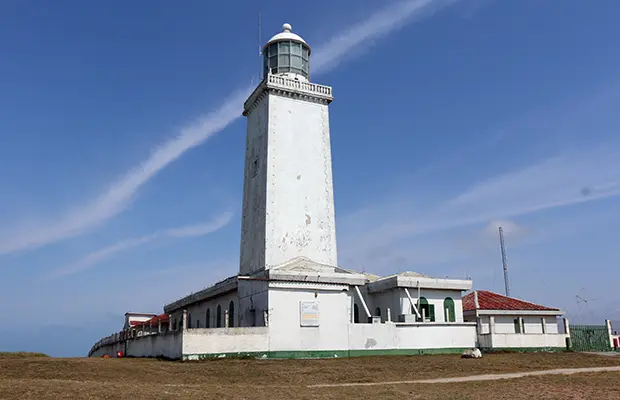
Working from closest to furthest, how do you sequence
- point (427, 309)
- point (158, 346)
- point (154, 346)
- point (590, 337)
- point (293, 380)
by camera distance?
point (293, 380) < point (158, 346) < point (154, 346) < point (427, 309) < point (590, 337)

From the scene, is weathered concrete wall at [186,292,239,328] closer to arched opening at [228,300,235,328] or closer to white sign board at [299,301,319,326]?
arched opening at [228,300,235,328]

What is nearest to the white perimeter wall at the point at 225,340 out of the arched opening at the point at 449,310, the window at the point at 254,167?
the window at the point at 254,167

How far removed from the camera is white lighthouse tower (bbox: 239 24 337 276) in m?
32.8

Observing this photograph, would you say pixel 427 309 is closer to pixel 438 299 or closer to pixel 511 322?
pixel 438 299

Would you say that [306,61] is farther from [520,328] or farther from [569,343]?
[569,343]

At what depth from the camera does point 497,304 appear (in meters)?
36.1

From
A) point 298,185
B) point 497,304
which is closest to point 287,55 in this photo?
point 298,185

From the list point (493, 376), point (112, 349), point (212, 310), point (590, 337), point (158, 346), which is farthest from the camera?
point (112, 349)

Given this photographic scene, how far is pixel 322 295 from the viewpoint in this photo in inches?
1101

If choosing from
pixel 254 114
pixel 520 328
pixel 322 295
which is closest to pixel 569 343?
pixel 520 328

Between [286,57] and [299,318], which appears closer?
[299,318]

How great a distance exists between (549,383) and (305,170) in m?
20.3

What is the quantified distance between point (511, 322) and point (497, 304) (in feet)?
A: 4.73

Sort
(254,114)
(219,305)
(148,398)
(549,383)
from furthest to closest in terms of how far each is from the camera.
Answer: (254,114) → (219,305) → (549,383) → (148,398)
